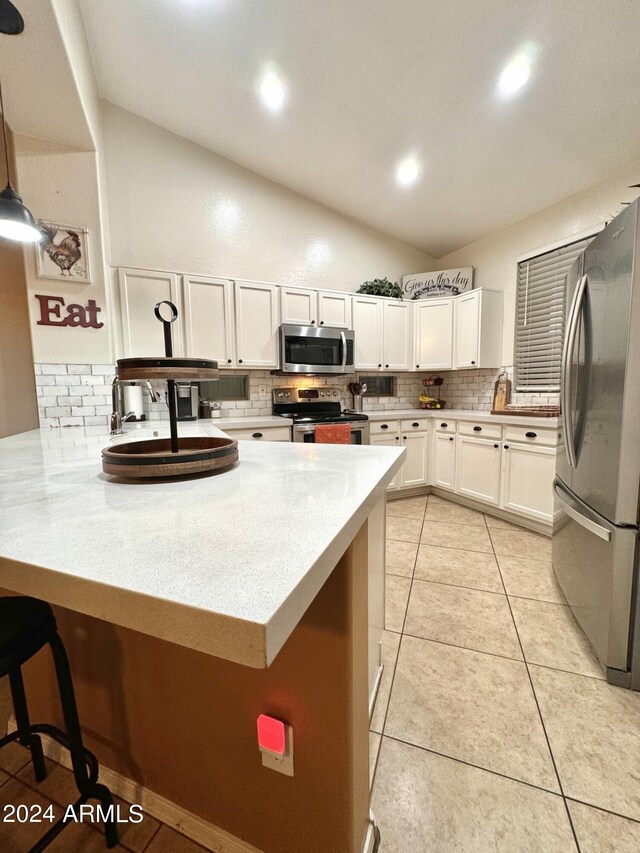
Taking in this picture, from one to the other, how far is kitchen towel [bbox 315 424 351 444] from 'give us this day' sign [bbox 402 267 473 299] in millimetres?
2121

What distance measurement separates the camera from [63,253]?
2.46 meters

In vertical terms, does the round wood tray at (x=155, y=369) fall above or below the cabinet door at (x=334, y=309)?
below

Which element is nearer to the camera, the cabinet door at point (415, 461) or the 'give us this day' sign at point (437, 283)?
the cabinet door at point (415, 461)

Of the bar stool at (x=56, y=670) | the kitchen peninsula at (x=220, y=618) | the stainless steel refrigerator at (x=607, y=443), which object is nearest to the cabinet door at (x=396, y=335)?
the stainless steel refrigerator at (x=607, y=443)

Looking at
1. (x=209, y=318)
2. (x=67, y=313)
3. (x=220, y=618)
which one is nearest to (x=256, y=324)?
(x=209, y=318)

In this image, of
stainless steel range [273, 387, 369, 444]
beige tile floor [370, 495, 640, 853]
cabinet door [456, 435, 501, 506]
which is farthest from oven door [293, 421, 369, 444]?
beige tile floor [370, 495, 640, 853]

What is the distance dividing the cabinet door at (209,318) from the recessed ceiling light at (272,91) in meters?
1.29

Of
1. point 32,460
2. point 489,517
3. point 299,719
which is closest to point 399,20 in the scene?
point 32,460

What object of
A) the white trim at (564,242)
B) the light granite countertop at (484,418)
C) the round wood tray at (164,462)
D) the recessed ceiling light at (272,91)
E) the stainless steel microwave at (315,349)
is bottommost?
the light granite countertop at (484,418)

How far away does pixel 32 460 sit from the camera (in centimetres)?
115

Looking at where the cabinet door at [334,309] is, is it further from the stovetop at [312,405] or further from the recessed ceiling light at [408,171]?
the recessed ceiling light at [408,171]

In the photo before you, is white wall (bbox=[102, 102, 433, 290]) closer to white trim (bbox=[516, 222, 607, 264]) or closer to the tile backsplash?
the tile backsplash

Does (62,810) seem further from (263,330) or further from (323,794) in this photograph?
(263,330)

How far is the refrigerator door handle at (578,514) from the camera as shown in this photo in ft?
4.86
